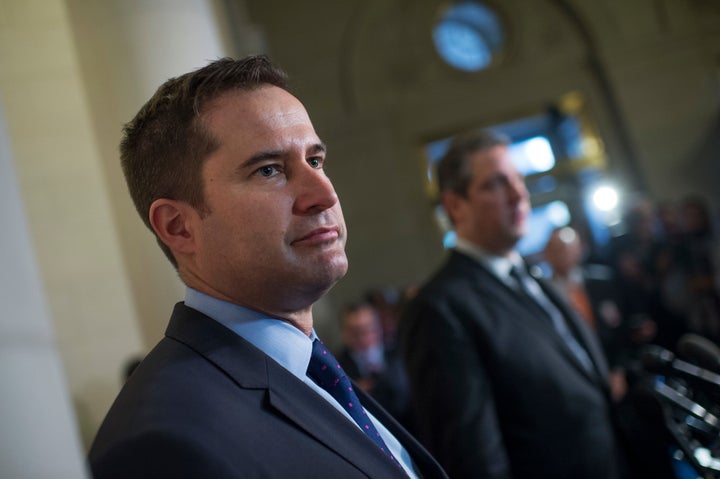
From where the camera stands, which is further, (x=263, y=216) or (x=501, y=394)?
(x=501, y=394)

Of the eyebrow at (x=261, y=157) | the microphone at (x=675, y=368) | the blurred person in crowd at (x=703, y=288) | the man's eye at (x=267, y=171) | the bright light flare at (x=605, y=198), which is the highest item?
the eyebrow at (x=261, y=157)

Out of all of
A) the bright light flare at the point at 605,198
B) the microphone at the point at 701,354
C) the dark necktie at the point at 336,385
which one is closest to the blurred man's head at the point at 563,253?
the microphone at the point at 701,354

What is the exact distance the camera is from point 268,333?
4.20 ft

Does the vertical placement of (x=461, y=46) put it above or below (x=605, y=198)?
above

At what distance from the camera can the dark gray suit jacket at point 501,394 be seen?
2098mm

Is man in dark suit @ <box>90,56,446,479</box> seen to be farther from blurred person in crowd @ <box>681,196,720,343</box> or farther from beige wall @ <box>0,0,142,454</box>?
blurred person in crowd @ <box>681,196,720,343</box>

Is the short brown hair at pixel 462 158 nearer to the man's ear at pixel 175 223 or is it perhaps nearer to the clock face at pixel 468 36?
the man's ear at pixel 175 223

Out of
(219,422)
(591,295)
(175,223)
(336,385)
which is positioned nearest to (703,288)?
(591,295)

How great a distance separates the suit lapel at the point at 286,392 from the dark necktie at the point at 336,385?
0.13 meters

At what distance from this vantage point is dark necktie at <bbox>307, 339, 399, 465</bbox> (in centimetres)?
129

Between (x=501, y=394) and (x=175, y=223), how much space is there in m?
1.34

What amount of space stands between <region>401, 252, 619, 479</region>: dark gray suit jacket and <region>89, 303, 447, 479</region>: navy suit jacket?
980mm

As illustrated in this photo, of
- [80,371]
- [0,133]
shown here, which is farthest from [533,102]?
[0,133]

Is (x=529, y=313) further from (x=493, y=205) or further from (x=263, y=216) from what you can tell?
(x=263, y=216)
